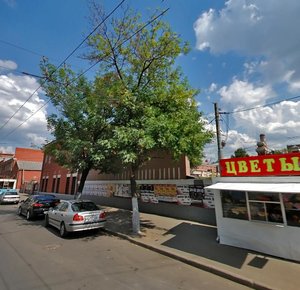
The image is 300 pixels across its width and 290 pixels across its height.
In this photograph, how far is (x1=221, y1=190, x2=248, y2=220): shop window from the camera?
340 inches

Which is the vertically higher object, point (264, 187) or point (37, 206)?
point (264, 187)

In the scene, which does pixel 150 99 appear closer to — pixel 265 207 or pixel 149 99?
pixel 149 99

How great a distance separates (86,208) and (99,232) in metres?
1.54

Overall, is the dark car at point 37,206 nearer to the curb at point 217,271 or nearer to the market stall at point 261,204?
the curb at point 217,271

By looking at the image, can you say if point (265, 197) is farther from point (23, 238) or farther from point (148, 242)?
point (23, 238)

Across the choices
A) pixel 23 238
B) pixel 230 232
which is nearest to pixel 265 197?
pixel 230 232

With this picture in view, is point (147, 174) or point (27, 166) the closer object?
point (147, 174)

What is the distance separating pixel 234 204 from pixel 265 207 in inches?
44.4

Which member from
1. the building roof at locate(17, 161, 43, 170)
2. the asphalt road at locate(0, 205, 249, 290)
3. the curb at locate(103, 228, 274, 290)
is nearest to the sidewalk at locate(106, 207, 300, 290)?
the curb at locate(103, 228, 274, 290)

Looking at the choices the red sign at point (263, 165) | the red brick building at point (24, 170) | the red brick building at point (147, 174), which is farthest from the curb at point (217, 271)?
the red brick building at point (24, 170)

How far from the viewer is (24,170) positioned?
5084 centimetres

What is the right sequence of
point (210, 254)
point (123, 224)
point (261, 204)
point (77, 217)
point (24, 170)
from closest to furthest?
1. point (210, 254)
2. point (261, 204)
3. point (77, 217)
4. point (123, 224)
5. point (24, 170)

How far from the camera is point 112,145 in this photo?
10.3 meters

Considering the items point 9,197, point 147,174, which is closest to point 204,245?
point 147,174
